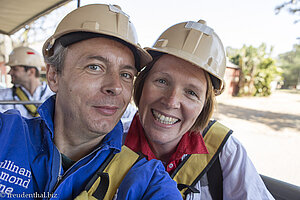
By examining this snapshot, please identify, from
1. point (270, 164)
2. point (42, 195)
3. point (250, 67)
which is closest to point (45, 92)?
point (42, 195)

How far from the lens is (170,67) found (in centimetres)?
176

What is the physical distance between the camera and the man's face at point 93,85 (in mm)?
1377

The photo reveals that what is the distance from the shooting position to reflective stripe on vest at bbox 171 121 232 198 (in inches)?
69.1

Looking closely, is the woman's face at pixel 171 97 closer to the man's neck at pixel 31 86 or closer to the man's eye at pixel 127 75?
the man's eye at pixel 127 75

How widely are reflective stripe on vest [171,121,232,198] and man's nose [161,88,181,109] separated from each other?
511 mm

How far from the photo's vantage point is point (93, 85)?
1.38 m

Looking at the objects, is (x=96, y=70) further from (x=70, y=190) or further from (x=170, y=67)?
(x=70, y=190)

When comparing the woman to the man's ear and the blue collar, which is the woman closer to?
the blue collar

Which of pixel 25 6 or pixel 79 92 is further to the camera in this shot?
pixel 25 6

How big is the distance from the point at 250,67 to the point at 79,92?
71.9 feet

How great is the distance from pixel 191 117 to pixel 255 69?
2123 centimetres

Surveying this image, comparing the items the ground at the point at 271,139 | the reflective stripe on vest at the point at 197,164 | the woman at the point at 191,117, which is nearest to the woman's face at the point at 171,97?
the woman at the point at 191,117

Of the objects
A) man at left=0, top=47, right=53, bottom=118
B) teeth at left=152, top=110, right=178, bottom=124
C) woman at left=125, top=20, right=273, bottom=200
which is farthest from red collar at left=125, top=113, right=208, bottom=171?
man at left=0, top=47, right=53, bottom=118

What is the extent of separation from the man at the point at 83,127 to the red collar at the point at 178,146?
47cm
